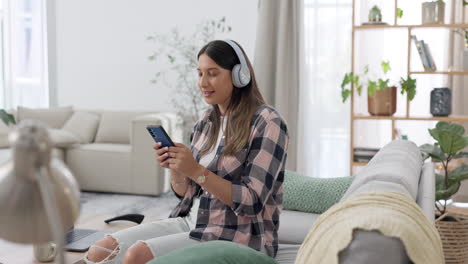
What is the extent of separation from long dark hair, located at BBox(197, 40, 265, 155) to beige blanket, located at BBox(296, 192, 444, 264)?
0.78 metres

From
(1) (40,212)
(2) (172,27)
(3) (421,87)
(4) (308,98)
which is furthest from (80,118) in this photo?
(1) (40,212)

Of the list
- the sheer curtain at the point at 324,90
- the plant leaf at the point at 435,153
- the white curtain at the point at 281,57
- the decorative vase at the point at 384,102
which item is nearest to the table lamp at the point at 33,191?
the plant leaf at the point at 435,153

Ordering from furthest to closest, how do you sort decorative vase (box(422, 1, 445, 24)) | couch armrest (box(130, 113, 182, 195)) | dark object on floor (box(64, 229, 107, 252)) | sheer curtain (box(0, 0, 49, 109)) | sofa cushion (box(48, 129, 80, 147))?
1. sheer curtain (box(0, 0, 49, 109))
2. sofa cushion (box(48, 129, 80, 147))
3. couch armrest (box(130, 113, 182, 195))
4. decorative vase (box(422, 1, 445, 24))
5. dark object on floor (box(64, 229, 107, 252))

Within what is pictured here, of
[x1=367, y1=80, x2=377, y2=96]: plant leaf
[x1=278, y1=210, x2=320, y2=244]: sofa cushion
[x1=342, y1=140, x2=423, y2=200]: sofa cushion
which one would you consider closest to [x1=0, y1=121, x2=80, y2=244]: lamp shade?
[x1=342, y1=140, x2=423, y2=200]: sofa cushion

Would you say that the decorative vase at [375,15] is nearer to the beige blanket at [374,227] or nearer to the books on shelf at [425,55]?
the books on shelf at [425,55]

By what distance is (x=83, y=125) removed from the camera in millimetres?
5777

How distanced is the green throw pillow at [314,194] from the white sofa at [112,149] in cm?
266

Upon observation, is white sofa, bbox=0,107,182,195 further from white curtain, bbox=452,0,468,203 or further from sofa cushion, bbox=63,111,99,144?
white curtain, bbox=452,0,468,203

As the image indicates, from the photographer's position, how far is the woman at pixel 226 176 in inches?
75.0

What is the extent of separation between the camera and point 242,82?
6.77ft

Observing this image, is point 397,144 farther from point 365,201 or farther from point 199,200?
point 365,201

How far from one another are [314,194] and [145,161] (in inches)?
111

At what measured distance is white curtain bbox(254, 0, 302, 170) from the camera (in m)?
5.25

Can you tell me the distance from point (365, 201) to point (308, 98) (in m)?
4.25
